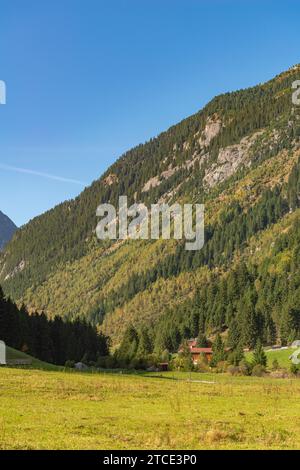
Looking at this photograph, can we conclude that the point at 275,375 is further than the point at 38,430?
Yes

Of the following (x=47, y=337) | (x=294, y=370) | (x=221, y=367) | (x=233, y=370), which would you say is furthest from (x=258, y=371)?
A: (x=47, y=337)

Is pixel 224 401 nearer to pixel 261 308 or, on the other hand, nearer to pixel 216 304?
pixel 261 308

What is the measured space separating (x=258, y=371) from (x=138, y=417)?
7619cm

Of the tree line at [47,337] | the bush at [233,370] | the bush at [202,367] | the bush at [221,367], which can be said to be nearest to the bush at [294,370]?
the bush at [233,370]

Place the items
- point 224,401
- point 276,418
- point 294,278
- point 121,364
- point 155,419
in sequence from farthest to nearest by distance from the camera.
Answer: point 294,278
point 121,364
point 224,401
point 276,418
point 155,419

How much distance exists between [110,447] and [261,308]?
496 ft

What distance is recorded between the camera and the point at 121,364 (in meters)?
119

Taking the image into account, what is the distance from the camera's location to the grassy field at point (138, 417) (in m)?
25.6

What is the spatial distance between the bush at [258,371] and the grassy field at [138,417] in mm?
47084

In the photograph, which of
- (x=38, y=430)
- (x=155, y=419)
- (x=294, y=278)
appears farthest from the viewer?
(x=294, y=278)

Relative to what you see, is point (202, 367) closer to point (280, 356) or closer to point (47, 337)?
point (280, 356)

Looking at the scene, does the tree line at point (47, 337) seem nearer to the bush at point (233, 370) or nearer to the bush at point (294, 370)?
the bush at point (233, 370)

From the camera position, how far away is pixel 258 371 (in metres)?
106
